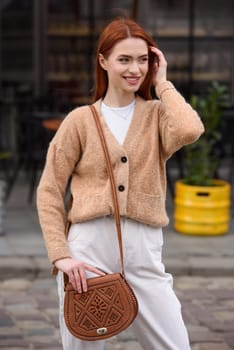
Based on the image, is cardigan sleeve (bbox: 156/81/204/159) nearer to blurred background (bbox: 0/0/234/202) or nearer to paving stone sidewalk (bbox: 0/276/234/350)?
paving stone sidewalk (bbox: 0/276/234/350)

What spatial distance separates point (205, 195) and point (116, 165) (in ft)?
15.1

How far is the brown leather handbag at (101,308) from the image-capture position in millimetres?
3518

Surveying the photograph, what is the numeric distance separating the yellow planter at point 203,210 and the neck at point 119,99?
14.6 feet

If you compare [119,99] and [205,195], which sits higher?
[119,99]

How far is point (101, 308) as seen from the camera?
3535 millimetres

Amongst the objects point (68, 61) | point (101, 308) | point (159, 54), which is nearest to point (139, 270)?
point (101, 308)

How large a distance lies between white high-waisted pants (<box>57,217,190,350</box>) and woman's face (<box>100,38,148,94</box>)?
1.76 ft

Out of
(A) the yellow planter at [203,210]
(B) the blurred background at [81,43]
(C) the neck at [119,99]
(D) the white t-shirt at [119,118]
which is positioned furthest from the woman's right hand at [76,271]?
(B) the blurred background at [81,43]

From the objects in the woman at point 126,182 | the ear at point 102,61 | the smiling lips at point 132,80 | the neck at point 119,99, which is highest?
the ear at point 102,61

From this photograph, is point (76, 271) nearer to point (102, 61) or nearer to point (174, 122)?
point (174, 122)

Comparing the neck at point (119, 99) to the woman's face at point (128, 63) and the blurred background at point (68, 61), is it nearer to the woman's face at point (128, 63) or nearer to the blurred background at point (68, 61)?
the woman's face at point (128, 63)

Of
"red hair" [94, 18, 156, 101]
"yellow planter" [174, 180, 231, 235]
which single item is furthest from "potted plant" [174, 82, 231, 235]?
"red hair" [94, 18, 156, 101]

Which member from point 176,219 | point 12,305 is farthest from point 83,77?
point 12,305

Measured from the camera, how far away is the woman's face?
3.58 metres
